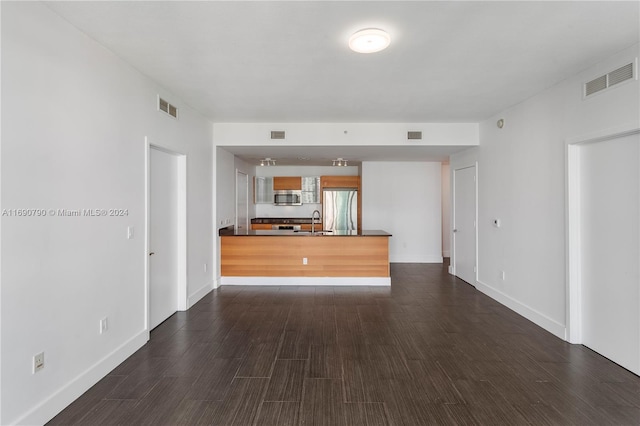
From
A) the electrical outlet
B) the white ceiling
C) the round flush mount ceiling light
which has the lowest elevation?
the electrical outlet

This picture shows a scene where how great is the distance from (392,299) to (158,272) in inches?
128

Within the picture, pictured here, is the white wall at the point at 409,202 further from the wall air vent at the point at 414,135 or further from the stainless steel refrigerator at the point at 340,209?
the wall air vent at the point at 414,135

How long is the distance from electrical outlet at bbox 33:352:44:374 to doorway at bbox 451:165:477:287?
5.54 meters

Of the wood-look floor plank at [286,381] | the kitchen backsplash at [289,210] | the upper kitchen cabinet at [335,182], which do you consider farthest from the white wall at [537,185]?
the kitchen backsplash at [289,210]

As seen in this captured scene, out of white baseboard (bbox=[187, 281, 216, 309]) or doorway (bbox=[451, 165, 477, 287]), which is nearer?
white baseboard (bbox=[187, 281, 216, 309])

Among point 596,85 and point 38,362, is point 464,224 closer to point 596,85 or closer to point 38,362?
point 596,85

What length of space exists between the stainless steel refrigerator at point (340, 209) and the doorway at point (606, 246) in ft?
17.2

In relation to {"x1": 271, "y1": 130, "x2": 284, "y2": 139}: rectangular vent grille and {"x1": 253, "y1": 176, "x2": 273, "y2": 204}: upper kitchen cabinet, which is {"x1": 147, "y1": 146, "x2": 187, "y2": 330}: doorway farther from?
{"x1": 253, "y1": 176, "x2": 273, "y2": 204}: upper kitchen cabinet

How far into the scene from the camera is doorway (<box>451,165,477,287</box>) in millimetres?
5359

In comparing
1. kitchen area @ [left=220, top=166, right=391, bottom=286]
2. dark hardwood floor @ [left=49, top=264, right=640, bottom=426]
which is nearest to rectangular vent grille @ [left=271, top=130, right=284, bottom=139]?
kitchen area @ [left=220, top=166, right=391, bottom=286]

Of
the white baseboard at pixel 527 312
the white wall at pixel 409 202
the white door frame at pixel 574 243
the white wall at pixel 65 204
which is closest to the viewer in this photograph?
the white wall at pixel 65 204

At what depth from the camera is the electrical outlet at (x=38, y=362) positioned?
197 centimetres

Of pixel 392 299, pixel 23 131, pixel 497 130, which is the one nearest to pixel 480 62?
pixel 497 130

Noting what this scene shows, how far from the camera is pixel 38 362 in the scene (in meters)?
1.99
